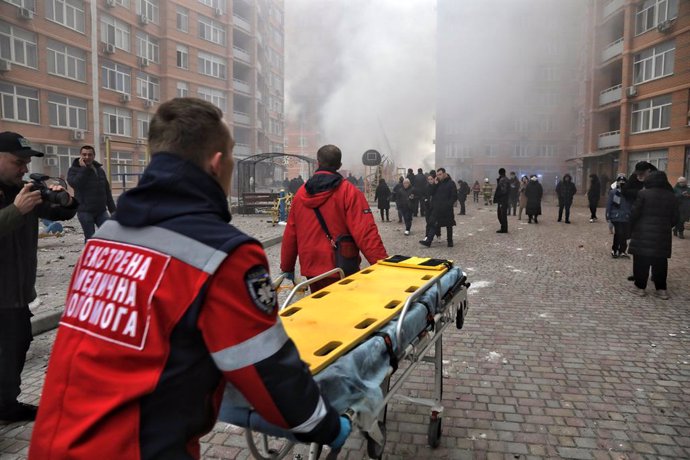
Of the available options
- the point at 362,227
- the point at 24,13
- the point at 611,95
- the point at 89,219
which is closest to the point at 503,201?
the point at 89,219

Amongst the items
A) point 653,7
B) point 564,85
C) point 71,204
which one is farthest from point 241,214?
point 564,85

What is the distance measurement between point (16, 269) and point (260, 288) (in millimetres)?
2497

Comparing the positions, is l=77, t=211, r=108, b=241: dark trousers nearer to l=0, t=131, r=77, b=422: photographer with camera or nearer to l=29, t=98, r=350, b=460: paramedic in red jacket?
l=0, t=131, r=77, b=422: photographer with camera

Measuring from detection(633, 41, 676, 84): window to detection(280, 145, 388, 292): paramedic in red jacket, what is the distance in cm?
2562

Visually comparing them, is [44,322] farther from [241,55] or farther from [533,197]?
[241,55]

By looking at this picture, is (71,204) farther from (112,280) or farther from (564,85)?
(564,85)

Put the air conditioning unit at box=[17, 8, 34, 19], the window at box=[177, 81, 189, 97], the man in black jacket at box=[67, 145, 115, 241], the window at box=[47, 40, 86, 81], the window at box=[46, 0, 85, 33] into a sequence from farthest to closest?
the window at box=[177, 81, 189, 97]
the window at box=[47, 40, 86, 81]
the window at box=[46, 0, 85, 33]
the air conditioning unit at box=[17, 8, 34, 19]
the man in black jacket at box=[67, 145, 115, 241]

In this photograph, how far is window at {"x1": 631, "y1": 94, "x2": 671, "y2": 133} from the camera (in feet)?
78.1

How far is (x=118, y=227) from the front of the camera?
1288mm

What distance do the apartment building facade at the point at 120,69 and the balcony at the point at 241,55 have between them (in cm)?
8

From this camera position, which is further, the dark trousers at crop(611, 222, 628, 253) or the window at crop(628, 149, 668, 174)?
the window at crop(628, 149, 668, 174)

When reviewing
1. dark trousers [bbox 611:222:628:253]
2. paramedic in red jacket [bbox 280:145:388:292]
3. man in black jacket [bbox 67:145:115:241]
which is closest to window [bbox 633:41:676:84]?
dark trousers [bbox 611:222:628:253]

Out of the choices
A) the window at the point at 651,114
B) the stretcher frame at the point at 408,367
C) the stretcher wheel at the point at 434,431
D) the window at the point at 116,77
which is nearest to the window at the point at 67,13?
the window at the point at 116,77

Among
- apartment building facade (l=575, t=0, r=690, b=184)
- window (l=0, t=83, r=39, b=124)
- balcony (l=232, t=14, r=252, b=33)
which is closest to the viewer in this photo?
window (l=0, t=83, r=39, b=124)
